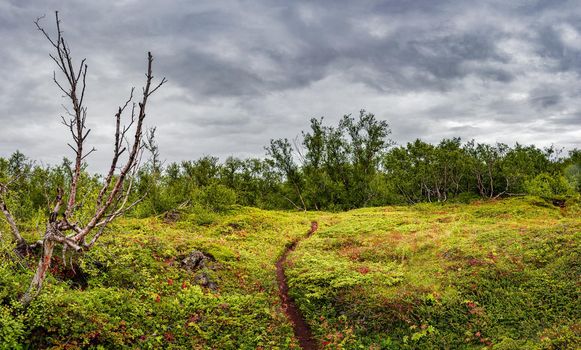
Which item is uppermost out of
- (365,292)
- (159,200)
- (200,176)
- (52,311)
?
(200,176)

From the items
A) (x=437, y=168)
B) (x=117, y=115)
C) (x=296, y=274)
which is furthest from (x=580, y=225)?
(x=437, y=168)

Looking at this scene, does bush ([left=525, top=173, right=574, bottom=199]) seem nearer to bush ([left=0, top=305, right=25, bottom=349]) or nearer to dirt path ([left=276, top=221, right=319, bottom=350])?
dirt path ([left=276, top=221, right=319, bottom=350])

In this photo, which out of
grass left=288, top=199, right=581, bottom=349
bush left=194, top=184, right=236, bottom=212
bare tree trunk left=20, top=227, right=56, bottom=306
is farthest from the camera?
bush left=194, top=184, right=236, bottom=212

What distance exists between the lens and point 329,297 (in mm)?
16844

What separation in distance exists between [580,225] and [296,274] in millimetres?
15844

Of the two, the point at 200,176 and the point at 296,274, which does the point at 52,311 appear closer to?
the point at 296,274

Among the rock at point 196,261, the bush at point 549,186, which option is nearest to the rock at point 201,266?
the rock at point 196,261

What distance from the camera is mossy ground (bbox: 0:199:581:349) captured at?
1105 centimetres

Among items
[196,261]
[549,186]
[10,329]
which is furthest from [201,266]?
[549,186]

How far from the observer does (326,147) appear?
72375 mm

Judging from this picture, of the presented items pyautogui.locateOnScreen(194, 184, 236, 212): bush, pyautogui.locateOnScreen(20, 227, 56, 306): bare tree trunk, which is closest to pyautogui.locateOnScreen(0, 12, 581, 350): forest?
pyautogui.locateOnScreen(20, 227, 56, 306): bare tree trunk

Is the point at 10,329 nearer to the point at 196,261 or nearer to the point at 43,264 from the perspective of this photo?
the point at 43,264

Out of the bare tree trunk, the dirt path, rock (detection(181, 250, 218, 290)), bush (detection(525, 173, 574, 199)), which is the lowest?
the dirt path

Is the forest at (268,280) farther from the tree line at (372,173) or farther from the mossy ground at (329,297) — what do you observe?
the tree line at (372,173)
